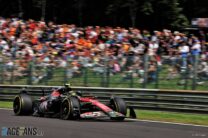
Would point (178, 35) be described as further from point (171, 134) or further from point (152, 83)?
point (171, 134)

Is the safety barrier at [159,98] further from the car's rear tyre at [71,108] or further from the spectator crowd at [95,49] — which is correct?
the car's rear tyre at [71,108]

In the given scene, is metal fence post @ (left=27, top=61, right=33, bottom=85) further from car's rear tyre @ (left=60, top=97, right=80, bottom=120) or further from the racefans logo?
the racefans logo

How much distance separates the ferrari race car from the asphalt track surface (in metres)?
0.20

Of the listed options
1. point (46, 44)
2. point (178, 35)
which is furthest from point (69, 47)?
point (178, 35)

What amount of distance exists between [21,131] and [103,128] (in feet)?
5.95

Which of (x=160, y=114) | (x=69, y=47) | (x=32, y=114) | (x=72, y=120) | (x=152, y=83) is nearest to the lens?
(x=72, y=120)

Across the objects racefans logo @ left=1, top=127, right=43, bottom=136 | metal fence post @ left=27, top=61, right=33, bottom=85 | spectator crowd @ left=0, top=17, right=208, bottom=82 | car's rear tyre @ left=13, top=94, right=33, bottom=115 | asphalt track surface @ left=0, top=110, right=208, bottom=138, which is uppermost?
spectator crowd @ left=0, top=17, right=208, bottom=82

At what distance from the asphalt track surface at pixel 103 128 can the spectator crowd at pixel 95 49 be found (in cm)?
430

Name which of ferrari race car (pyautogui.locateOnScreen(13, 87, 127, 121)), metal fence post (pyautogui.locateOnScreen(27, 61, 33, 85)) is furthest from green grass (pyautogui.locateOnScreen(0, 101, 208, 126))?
metal fence post (pyautogui.locateOnScreen(27, 61, 33, 85))

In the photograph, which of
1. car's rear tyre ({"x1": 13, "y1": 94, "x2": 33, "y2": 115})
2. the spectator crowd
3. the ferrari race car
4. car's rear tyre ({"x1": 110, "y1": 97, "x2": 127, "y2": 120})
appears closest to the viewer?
the ferrari race car

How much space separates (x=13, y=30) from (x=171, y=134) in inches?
609

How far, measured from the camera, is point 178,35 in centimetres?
1939

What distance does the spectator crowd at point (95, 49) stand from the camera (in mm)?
16595

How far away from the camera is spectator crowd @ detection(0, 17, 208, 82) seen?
653 inches
